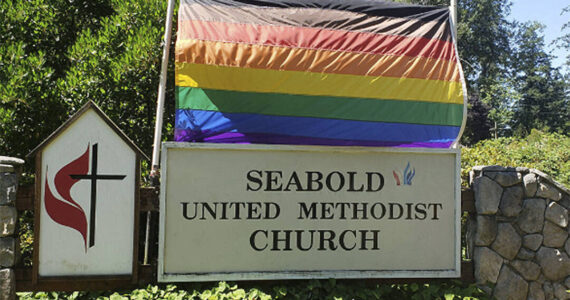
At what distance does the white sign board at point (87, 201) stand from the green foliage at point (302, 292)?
0.91ft

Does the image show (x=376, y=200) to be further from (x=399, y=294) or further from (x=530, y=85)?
(x=530, y=85)

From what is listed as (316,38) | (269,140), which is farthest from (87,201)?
(316,38)

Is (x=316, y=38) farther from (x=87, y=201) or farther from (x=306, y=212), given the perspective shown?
(x=87, y=201)

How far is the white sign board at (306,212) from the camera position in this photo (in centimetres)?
369

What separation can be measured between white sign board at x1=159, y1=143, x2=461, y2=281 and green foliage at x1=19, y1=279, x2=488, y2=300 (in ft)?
0.36

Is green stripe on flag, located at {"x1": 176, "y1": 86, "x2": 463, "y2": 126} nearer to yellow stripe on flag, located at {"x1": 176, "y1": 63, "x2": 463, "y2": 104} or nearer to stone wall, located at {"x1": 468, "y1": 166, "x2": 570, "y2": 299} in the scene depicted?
yellow stripe on flag, located at {"x1": 176, "y1": 63, "x2": 463, "y2": 104}

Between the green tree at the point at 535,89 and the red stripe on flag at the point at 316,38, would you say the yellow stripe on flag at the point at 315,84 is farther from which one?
the green tree at the point at 535,89

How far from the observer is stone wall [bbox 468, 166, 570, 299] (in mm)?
4020

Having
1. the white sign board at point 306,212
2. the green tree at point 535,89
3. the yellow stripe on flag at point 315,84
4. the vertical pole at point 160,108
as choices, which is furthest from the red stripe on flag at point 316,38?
the green tree at point 535,89

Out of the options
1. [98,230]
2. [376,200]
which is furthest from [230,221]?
[376,200]

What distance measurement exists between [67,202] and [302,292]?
2.11 m

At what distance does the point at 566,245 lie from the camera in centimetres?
412

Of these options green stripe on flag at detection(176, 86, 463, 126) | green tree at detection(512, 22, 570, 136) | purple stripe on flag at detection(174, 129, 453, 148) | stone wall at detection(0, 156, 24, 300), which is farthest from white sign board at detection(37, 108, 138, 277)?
green tree at detection(512, 22, 570, 136)

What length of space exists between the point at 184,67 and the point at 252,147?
36.1 inches
